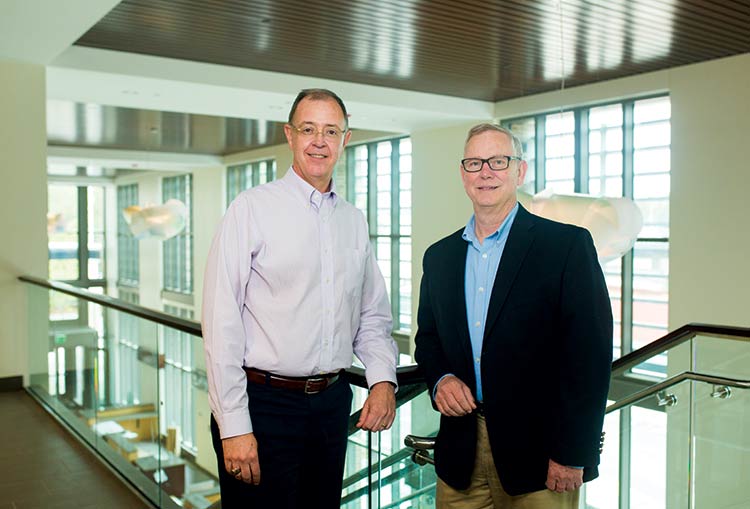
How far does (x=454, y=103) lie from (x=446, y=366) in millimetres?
9831

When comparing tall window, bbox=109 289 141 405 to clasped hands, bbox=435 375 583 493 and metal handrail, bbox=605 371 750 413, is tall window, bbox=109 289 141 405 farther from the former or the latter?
clasped hands, bbox=435 375 583 493

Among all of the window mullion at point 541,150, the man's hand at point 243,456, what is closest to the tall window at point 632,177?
the window mullion at point 541,150

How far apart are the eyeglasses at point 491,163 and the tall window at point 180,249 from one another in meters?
20.2

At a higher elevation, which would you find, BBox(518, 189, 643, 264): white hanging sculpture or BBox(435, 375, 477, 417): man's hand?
BBox(518, 189, 643, 264): white hanging sculpture

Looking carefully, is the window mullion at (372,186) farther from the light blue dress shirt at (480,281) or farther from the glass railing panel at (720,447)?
the light blue dress shirt at (480,281)

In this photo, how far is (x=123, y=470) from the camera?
4762 mm

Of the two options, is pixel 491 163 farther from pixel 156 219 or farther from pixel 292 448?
pixel 156 219

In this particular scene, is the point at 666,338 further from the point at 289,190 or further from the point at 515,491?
the point at 289,190

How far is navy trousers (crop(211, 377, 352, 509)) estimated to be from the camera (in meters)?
2.09

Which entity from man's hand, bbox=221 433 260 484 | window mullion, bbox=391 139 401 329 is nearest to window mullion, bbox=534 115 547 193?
window mullion, bbox=391 139 401 329

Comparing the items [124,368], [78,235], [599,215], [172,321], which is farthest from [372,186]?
[78,235]

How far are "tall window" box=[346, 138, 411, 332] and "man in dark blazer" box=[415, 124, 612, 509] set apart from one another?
40.0ft

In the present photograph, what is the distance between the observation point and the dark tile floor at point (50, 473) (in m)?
4.30

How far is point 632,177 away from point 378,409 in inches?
363
